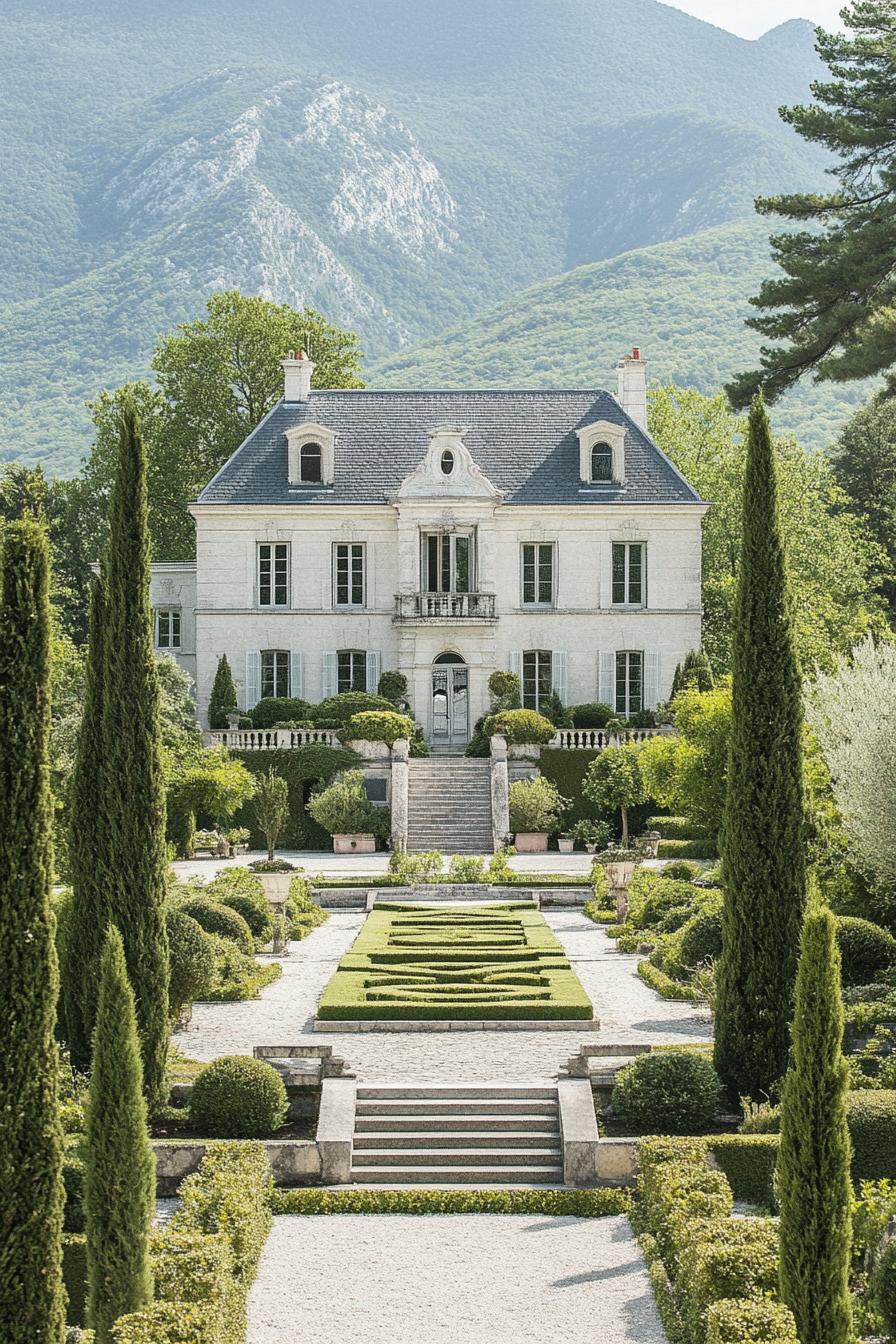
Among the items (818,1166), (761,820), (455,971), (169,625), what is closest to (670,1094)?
(761,820)

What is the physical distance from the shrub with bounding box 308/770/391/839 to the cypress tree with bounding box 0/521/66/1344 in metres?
28.9

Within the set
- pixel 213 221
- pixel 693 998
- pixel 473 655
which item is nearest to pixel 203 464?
pixel 473 655

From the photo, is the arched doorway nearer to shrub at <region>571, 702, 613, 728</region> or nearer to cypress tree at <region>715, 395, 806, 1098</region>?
shrub at <region>571, 702, 613, 728</region>

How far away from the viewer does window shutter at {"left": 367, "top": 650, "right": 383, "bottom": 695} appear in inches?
1826

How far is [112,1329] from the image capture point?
990 cm

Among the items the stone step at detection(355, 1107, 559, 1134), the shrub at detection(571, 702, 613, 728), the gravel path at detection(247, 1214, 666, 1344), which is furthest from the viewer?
the shrub at detection(571, 702, 613, 728)

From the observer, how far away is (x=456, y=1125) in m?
15.8

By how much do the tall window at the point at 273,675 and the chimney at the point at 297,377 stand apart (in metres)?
8.06

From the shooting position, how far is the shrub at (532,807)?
38812 millimetres

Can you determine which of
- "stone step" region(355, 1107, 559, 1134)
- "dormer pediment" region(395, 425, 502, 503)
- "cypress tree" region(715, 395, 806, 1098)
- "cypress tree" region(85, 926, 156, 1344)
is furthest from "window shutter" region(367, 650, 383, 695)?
"cypress tree" region(85, 926, 156, 1344)

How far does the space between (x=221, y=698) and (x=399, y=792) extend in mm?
7988

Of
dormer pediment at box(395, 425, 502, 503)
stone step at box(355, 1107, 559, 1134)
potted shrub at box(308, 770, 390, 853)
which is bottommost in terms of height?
stone step at box(355, 1107, 559, 1134)

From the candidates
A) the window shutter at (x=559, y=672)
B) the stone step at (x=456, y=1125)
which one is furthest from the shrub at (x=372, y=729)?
the stone step at (x=456, y=1125)

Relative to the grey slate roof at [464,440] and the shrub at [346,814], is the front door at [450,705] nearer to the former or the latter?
the grey slate roof at [464,440]
